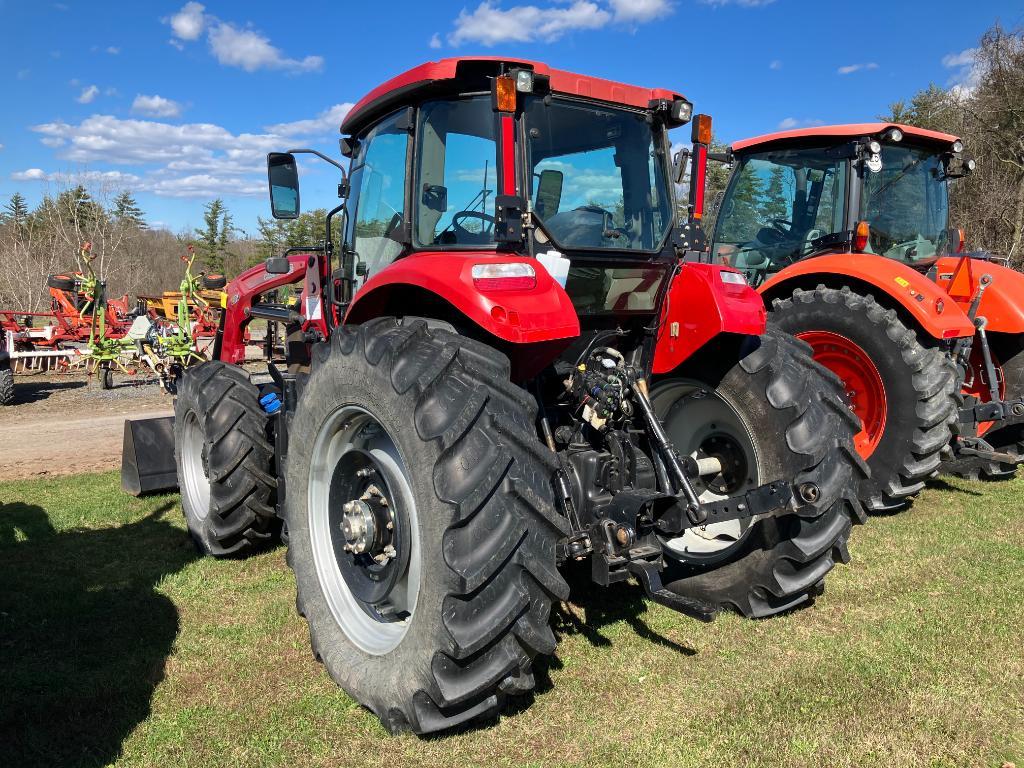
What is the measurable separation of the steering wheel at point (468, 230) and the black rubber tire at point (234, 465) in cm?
204

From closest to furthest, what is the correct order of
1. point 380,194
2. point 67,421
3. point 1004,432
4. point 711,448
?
1. point 380,194
2. point 711,448
3. point 1004,432
4. point 67,421

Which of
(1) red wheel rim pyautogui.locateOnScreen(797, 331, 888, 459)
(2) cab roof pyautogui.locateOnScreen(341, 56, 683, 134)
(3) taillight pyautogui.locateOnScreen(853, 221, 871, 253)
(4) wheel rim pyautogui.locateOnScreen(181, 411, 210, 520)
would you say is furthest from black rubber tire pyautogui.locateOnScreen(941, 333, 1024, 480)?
(4) wheel rim pyautogui.locateOnScreen(181, 411, 210, 520)

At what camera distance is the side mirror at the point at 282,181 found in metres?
4.20

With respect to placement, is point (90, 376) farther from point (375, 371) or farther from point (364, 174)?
point (375, 371)

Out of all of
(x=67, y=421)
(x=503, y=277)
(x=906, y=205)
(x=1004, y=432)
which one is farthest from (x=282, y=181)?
(x=67, y=421)

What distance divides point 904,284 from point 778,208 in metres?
1.53

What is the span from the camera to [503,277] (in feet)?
9.05

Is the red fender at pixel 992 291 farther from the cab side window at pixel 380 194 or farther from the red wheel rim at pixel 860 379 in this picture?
the cab side window at pixel 380 194

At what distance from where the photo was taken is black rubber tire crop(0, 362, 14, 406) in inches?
452

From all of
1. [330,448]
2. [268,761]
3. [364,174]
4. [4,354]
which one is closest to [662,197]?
[364,174]

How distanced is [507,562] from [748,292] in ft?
6.14

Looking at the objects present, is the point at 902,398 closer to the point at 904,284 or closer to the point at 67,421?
the point at 904,284

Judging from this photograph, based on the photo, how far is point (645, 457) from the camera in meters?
3.31

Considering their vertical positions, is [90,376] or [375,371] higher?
[375,371]
